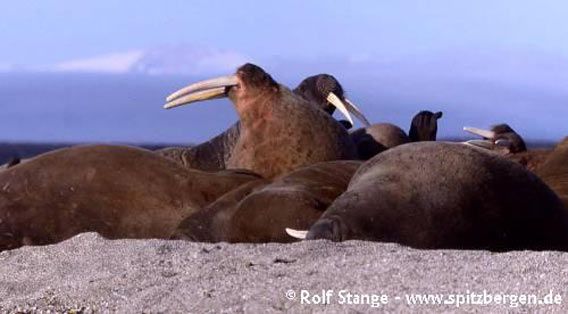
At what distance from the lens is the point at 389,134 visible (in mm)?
10984

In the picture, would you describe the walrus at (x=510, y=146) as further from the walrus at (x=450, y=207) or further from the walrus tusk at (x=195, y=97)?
the walrus at (x=450, y=207)

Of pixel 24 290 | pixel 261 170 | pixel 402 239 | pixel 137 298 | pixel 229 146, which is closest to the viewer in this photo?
pixel 137 298

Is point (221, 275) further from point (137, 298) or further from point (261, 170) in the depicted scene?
point (261, 170)

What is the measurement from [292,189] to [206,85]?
324cm

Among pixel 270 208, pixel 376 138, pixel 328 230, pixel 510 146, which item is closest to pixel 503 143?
pixel 510 146

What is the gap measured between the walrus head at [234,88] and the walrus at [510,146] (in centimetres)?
164

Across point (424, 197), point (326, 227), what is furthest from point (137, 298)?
point (424, 197)

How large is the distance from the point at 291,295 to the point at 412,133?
25.0ft

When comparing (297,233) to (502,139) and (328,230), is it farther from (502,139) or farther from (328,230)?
(502,139)

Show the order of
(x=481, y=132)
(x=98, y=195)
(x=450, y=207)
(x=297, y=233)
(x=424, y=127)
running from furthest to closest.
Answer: (x=481, y=132)
(x=424, y=127)
(x=98, y=195)
(x=297, y=233)
(x=450, y=207)

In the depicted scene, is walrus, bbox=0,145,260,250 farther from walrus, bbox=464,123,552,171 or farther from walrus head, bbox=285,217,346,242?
walrus, bbox=464,123,552,171

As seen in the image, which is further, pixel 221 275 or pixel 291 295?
pixel 221 275

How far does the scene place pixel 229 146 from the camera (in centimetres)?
1189

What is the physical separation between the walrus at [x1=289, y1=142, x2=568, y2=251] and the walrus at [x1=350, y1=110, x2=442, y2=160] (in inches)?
143
